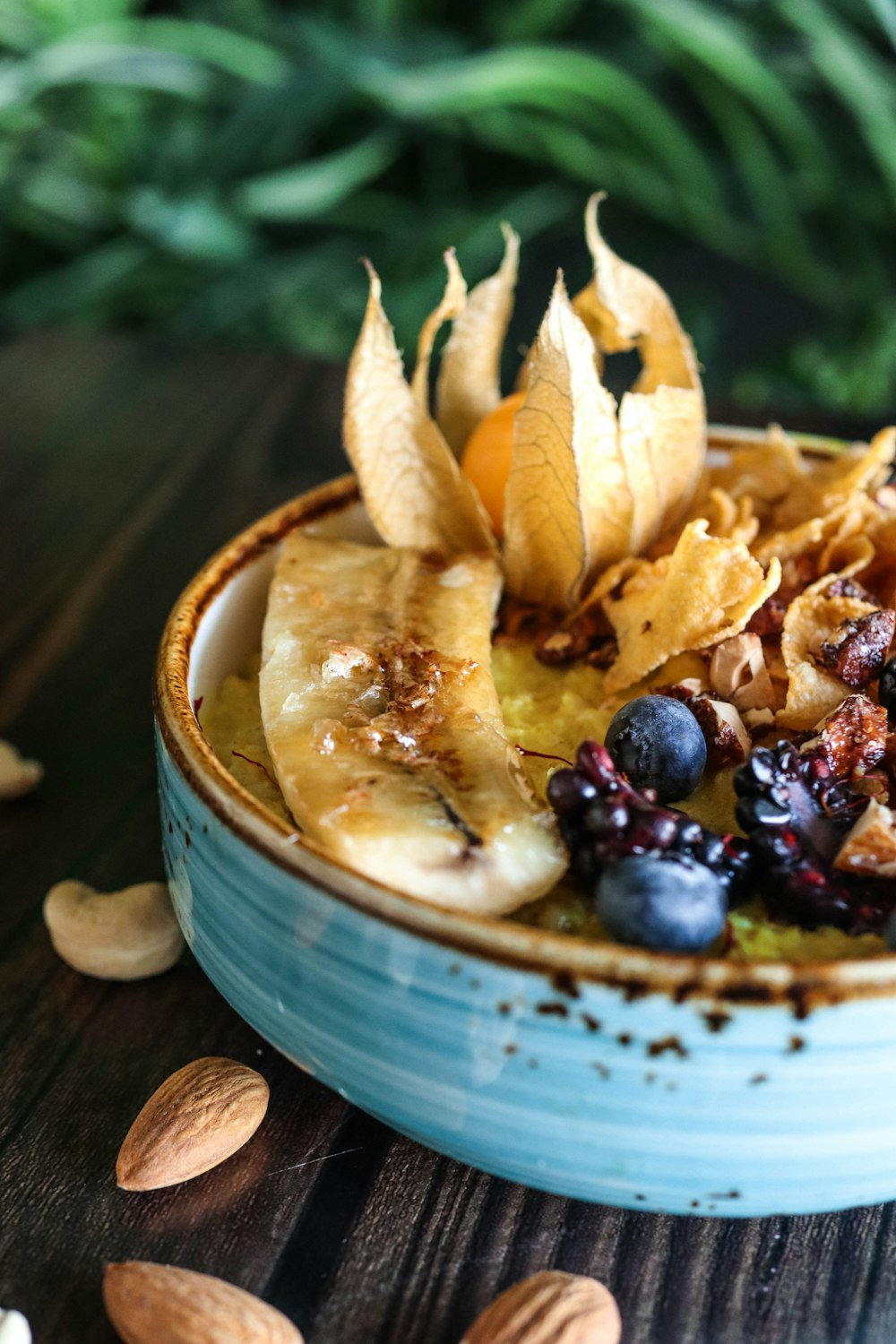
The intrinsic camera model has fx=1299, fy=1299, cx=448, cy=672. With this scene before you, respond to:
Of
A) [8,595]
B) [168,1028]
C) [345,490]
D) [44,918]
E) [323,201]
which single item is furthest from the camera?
[323,201]

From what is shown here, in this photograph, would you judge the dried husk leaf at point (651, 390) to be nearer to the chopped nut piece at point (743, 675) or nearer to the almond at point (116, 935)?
the chopped nut piece at point (743, 675)

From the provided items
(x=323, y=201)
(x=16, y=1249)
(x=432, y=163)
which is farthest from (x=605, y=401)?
(x=432, y=163)

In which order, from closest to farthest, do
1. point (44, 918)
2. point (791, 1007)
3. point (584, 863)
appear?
point (791, 1007)
point (584, 863)
point (44, 918)

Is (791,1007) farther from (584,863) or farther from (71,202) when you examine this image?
(71,202)

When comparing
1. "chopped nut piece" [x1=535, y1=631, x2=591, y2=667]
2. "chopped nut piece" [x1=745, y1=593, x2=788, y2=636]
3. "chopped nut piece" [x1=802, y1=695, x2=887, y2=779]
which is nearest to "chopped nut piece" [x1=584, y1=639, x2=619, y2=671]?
"chopped nut piece" [x1=535, y1=631, x2=591, y2=667]

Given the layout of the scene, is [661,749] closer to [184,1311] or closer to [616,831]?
[616,831]

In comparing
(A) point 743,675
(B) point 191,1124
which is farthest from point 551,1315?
(A) point 743,675
